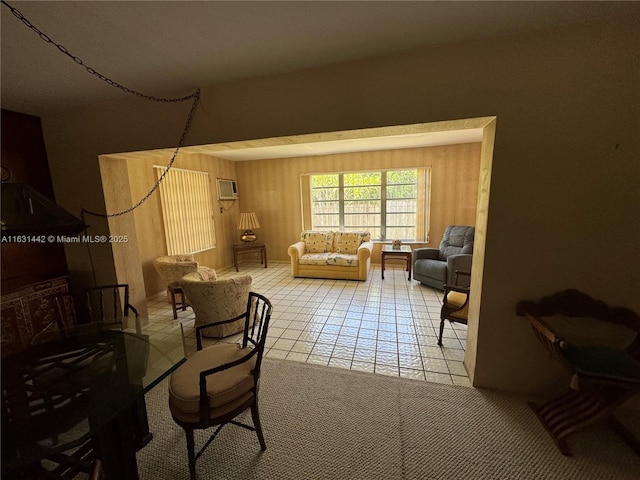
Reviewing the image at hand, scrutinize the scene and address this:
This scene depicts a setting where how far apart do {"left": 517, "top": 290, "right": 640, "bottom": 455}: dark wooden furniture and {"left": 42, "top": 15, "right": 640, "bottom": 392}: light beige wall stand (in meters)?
0.10

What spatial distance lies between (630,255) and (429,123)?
1492mm

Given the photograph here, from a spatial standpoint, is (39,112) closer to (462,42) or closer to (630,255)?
(462,42)

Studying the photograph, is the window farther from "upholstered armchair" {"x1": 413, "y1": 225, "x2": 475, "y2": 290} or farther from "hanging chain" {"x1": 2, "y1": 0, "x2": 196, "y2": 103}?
"hanging chain" {"x1": 2, "y1": 0, "x2": 196, "y2": 103}

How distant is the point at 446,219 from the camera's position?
16.2 ft

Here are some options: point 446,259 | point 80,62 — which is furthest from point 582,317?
point 80,62

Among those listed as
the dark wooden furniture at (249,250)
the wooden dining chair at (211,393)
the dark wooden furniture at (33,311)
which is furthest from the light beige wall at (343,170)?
the wooden dining chair at (211,393)

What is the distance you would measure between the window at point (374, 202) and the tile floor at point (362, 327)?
135 centimetres

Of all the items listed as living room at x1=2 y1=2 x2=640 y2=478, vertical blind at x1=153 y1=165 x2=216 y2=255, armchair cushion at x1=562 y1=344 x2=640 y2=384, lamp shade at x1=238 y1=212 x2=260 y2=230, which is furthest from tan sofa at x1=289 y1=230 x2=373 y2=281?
armchair cushion at x1=562 y1=344 x2=640 y2=384

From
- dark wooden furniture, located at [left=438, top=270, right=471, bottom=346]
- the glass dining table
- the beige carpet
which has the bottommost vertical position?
the beige carpet

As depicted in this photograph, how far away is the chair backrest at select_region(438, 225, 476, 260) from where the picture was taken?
12.8 feet

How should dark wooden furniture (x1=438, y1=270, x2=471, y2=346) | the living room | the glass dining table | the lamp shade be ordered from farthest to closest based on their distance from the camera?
the lamp shade
dark wooden furniture (x1=438, y1=270, x2=471, y2=346)
the living room
the glass dining table

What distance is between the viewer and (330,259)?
458 centimetres

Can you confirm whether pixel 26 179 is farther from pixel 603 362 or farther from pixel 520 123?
pixel 603 362

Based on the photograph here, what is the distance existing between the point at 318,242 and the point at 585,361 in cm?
404
